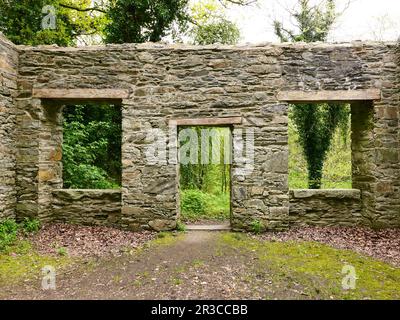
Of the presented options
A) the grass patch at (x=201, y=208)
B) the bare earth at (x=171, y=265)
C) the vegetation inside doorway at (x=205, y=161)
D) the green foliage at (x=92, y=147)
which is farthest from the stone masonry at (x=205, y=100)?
the vegetation inside doorway at (x=205, y=161)

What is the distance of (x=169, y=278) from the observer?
425cm

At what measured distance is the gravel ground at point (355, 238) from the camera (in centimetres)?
530

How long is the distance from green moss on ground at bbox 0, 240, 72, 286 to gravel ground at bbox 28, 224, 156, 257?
169 millimetres

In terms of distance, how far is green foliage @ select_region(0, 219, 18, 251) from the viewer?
529 centimetres

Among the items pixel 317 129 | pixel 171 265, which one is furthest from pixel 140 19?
pixel 171 265

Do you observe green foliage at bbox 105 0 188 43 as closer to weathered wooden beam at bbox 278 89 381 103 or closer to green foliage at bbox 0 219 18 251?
weathered wooden beam at bbox 278 89 381 103

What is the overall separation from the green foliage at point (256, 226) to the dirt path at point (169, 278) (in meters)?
1.01

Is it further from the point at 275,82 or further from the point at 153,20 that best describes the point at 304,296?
the point at 153,20

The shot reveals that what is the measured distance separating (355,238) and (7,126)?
6.58 meters

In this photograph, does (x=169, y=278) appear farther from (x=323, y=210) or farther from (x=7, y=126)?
(x=7, y=126)

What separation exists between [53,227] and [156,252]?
8.01ft

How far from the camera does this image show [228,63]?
6309mm

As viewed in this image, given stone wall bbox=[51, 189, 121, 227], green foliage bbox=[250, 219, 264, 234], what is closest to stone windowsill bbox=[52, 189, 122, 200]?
stone wall bbox=[51, 189, 121, 227]

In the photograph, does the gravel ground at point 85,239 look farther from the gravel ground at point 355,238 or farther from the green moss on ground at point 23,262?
the gravel ground at point 355,238
